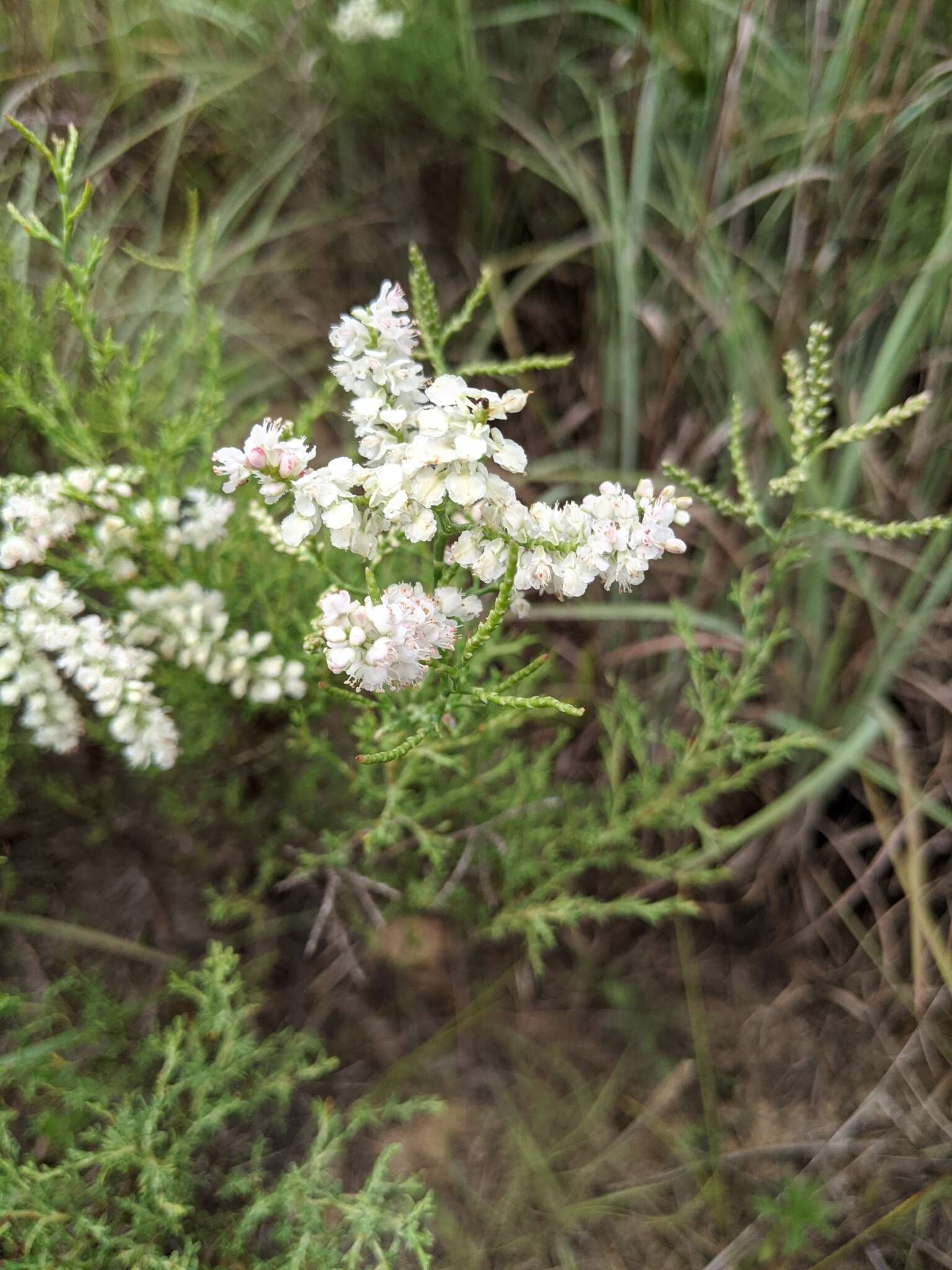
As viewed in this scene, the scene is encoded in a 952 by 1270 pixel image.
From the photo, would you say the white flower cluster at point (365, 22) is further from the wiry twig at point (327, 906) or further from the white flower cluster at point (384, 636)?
the wiry twig at point (327, 906)

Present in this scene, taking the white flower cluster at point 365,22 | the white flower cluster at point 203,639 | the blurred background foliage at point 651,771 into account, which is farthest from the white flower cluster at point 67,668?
the white flower cluster at point 365,22

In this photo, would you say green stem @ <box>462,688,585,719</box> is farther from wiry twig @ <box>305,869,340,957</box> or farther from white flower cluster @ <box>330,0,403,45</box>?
white flower cluster @ <box>330,0,403,45</box>

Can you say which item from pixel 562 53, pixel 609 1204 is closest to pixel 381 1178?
pixel 609 1204

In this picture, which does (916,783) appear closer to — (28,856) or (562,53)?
(28,856)

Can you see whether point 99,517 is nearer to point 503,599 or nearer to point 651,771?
point 503,599

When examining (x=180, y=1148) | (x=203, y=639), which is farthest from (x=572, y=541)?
(x=180, y=1148)

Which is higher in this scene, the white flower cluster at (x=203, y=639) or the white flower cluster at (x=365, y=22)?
the white flower cluster at (x=365, y=22)
